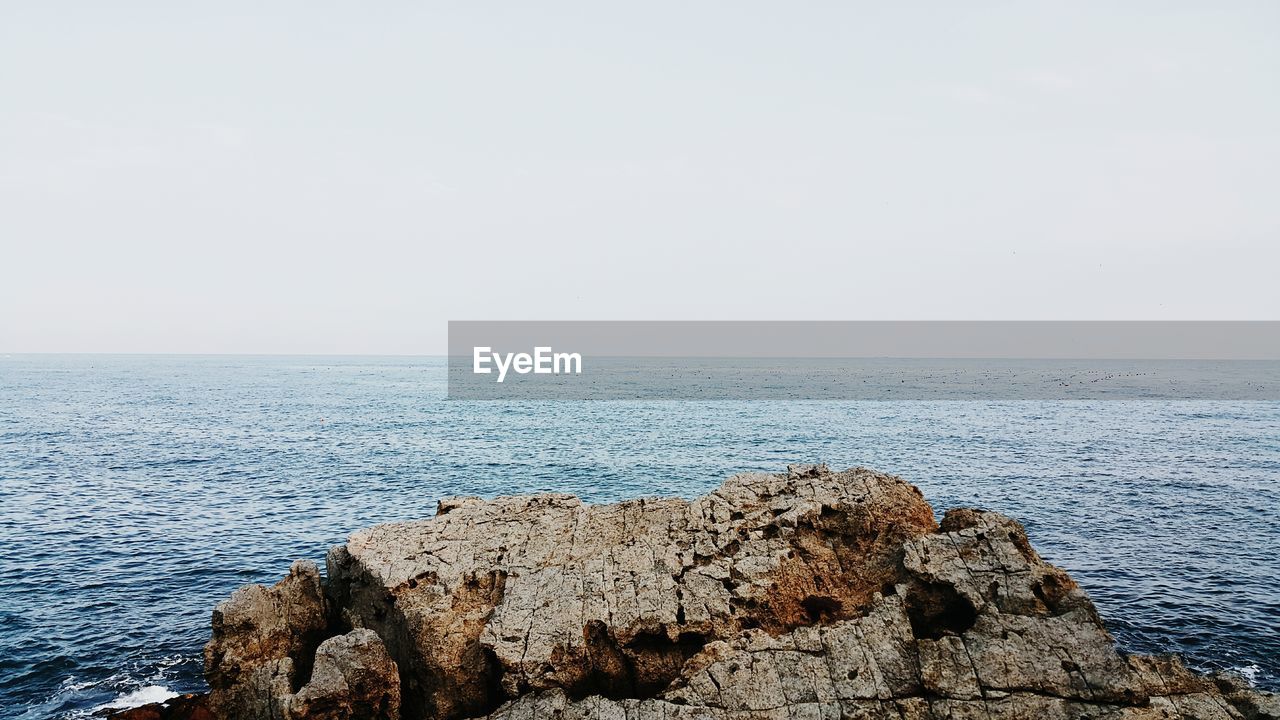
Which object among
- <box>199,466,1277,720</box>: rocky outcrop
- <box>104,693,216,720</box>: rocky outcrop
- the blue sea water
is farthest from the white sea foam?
<box>199,466,1277,720</box>: rocky outcrop

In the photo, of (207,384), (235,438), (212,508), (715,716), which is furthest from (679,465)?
(207,384)

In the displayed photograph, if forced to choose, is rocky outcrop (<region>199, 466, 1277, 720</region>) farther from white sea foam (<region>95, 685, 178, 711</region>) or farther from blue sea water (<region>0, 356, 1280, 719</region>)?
blue sea water (<region>0, 356, 1280, 719</region>)

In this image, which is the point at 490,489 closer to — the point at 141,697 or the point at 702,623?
the point at 141,697

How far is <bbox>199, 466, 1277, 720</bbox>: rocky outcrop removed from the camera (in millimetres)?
16219

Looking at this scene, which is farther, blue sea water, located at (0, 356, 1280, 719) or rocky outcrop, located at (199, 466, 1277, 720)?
blue sea water, located at (0, 356, 1280, 719)

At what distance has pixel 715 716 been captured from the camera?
1585 cm

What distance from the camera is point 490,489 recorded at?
160 ft

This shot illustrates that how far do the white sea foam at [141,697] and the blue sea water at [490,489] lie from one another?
0.18 m

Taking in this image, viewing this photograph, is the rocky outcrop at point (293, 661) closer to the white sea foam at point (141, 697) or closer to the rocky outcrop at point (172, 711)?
the rocky outcrop at point (172, 711)

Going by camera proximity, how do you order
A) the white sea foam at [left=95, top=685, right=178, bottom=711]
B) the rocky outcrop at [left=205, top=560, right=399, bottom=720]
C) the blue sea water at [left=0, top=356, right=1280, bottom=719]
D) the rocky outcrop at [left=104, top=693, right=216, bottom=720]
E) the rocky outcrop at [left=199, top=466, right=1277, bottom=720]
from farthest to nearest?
the blue sea water at [left=0, top=356, right=1280, bottom=719] < the white sea foam at [left=95, top=685, right=178, bottom=711] < the rocky outcrop at [left=104, top=693, right=216, bottom=720] < the rocky outcrop at [left=205, top=560, right=399, bottom=720] < the rocky outcrop at [left=199, top=466, right=1277, bottom=720]

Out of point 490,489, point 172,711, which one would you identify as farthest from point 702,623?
point 490,489

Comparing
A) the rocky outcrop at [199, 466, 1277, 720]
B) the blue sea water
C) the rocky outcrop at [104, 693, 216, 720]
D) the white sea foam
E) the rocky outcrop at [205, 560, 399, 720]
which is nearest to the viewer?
the rocky outcrop at [199, 466, 1277, 720]

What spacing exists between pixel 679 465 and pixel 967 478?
20.2 m

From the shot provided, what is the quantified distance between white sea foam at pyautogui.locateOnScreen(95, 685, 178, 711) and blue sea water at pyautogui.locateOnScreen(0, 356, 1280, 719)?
7.1 inches
